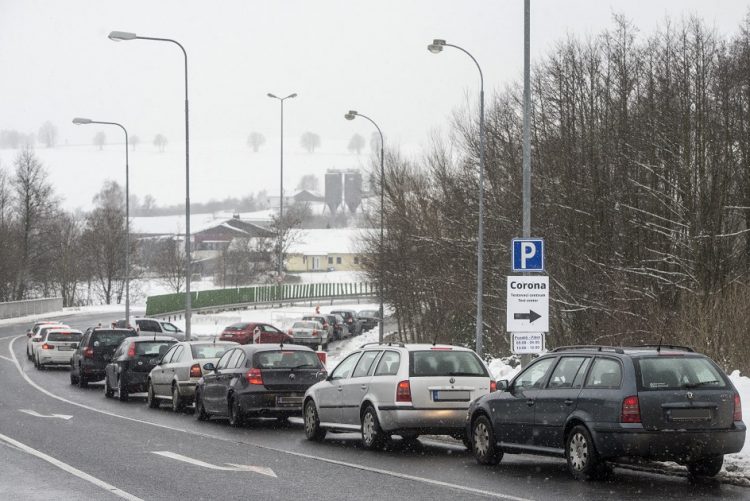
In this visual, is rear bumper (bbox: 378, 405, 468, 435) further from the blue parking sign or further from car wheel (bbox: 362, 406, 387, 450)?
the blue parking sign

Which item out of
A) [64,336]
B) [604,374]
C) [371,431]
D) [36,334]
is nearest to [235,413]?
[371,431]

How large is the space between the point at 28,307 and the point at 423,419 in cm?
7830

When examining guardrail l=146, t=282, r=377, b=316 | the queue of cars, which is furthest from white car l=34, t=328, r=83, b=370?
guardrail l=146, t=282, r=377, b=316

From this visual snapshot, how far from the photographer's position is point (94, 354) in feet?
112

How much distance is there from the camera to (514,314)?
18.9 metres

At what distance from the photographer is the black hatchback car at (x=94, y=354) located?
111 ft

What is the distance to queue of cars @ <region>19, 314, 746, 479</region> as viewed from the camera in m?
12.6

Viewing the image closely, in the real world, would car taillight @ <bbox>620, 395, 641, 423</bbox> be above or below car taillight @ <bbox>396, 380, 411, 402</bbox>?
above

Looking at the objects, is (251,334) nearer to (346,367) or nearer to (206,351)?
(206,351)

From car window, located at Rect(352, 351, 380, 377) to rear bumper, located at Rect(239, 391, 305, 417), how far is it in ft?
9.76

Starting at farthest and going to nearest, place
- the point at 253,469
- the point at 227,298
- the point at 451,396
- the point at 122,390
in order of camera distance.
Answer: the point at 227,298 → the point at 122,390 → the point at 451,396 → the point at 253,469

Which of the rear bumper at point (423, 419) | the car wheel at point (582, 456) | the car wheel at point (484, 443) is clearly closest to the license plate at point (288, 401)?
the rear bumper at point (423, 419)

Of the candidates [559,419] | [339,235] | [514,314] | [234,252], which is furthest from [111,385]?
[339,235]

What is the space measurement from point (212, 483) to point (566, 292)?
24.2m
